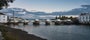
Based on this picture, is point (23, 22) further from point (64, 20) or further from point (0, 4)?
point (0, 4)

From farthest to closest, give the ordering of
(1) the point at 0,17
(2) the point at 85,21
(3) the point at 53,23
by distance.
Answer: (3) the point at 53,23
(2) the point at 85,21
(1) the point at 0,17

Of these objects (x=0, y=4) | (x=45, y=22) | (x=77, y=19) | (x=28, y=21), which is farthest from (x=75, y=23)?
(x=0, y=4)

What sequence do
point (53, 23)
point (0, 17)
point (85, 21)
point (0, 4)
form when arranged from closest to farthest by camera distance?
point (0, 4)
point (0, 17)
point (85, 21)
point (53, 23)

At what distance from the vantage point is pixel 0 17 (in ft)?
537

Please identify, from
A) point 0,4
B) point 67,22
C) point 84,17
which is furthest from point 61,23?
point 0,4

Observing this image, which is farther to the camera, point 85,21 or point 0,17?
point 85,21

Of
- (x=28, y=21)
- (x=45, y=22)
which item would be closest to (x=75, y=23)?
(x=45, y=22)

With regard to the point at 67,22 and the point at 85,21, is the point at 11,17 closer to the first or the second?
the point at 67,22

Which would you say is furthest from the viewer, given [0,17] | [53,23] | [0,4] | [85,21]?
[53,23]

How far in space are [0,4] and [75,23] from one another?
16892cm

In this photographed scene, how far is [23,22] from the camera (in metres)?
190

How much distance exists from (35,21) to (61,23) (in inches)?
771

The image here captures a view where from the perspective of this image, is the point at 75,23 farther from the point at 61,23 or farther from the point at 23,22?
the point at 23,22

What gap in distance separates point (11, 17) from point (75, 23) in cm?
4566
